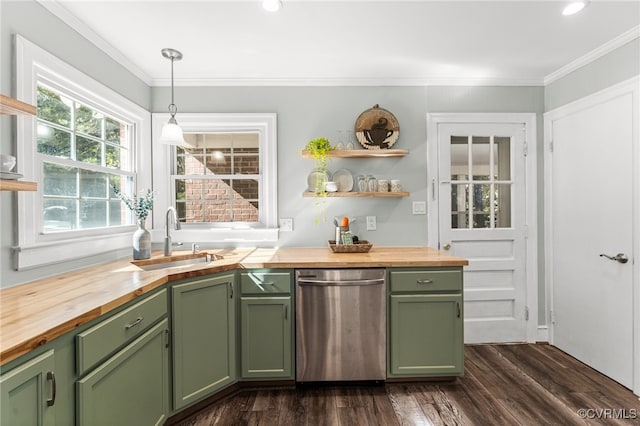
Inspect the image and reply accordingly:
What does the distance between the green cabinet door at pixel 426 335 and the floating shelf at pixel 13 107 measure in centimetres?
229

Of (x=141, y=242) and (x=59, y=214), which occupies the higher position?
(x=59, y=214)

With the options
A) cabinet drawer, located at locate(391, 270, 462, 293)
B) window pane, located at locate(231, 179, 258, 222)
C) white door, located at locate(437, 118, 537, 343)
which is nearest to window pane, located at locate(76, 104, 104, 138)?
window pane, located at locate(231, 179, 258, 222)

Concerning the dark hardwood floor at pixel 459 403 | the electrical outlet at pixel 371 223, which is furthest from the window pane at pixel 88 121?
the electrical outlet at pixel 371 223

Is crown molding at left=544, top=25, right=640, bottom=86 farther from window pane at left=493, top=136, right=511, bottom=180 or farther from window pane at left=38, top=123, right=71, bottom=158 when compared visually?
window pane at left=38, top=123, right=71, bottom=158

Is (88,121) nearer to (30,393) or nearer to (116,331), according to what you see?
(116,331)

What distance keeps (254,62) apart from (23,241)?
1994mm

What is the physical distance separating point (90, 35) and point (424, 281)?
2837 mm

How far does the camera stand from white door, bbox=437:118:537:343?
Answer: 10.4 ft

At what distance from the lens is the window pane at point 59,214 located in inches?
79.8

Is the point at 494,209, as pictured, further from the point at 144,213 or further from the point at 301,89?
the point at 144,213

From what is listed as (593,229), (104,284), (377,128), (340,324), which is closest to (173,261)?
(104,284)

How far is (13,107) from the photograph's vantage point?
148 centimetres

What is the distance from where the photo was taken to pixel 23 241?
178cm

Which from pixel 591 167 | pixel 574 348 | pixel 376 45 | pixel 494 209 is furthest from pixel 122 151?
pixel 574 348
